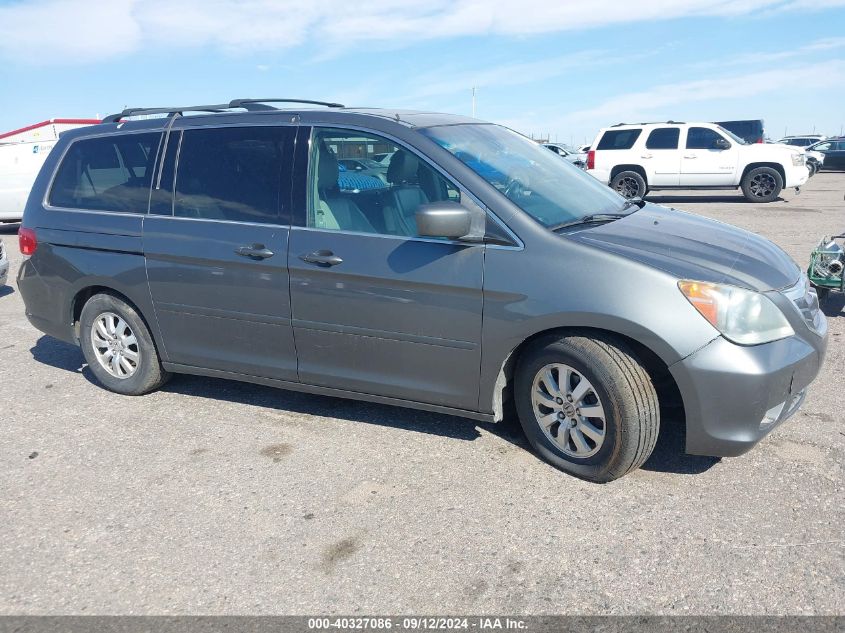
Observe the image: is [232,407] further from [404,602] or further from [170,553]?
[404,602]

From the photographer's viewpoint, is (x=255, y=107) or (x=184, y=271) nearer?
(x=184, y=271)

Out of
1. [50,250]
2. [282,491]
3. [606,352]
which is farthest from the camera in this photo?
[50,250]

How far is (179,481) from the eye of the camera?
12.1 ft

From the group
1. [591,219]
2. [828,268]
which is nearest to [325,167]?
[591,219]

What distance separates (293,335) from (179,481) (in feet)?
3.21

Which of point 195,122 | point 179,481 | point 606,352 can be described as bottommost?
point 179,481

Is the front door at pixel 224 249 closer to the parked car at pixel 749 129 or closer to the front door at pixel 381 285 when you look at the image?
the front door at pixel 381 285

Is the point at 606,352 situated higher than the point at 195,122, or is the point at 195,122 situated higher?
the point at 195,122

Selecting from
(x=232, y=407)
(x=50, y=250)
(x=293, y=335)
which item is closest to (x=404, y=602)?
(x=293, y=335)

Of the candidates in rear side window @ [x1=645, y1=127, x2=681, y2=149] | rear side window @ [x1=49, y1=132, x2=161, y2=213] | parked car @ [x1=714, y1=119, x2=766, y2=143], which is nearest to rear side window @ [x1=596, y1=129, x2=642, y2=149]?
rear side window @ [x1=645, y1=127, x2=681, y2=149]

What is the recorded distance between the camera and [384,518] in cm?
327

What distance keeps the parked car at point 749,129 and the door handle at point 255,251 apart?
64.6ft

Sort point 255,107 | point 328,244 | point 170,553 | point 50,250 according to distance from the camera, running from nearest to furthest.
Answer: point 170,553 < point 328,244 < point 255,107 < point 50,250

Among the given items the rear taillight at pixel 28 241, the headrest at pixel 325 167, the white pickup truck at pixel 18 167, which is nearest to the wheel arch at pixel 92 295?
the rear taillight at pixel 28 241
